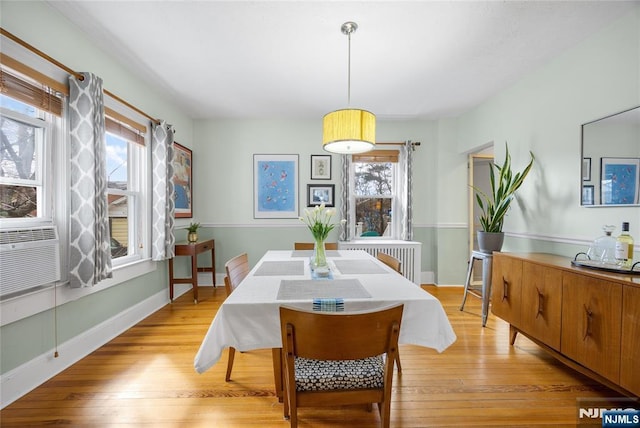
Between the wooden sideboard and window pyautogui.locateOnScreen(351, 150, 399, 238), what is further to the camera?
window pyautogui.locateOnScreen(351, 150, 399, 238)

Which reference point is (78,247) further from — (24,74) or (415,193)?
(415,193)

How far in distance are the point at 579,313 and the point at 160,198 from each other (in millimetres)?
3895

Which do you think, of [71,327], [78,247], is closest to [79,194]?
[78,247]

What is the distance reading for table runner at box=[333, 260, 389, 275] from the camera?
1.98m

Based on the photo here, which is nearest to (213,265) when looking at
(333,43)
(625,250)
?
(333,43)

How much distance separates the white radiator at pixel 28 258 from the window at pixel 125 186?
2.81 feet

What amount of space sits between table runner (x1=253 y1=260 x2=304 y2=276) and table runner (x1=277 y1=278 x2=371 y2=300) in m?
0.21

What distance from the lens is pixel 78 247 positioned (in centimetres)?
204

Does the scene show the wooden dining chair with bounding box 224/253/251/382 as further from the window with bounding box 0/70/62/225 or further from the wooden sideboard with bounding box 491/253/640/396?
the wooden sideboard with bounding box 491/253/640/396

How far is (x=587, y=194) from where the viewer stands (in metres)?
2.23

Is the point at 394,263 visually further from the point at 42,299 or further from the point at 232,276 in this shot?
the point at 42,299

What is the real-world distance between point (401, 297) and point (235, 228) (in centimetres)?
341

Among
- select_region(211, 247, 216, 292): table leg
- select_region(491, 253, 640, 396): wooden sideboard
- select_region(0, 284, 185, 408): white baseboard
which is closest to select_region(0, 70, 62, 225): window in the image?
select_region(0, 284, 185, 408): white baseboard

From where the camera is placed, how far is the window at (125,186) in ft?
8.92
